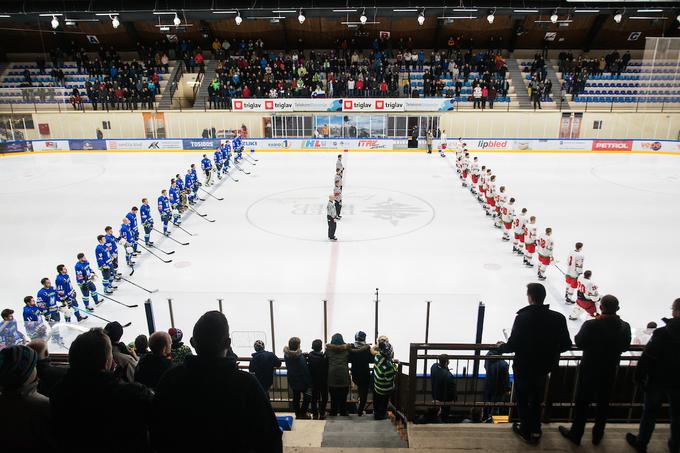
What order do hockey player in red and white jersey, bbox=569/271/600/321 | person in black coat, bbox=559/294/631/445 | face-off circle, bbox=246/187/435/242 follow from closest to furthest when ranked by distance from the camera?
1. person in black coat, bbox=559/294/631/445
2. hockey player in red and white jersey, bbox=569/271/600/321
3. face-off circle, bbox=246/187/435/242

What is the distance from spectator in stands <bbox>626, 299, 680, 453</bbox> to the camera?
311 cm

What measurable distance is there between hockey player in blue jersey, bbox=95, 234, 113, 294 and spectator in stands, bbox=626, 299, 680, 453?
8961 millimetres

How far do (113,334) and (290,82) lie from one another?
87.8 ft

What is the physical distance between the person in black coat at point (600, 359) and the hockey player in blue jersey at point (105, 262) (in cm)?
858

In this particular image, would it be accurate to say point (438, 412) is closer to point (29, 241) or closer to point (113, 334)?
point (113, 334)

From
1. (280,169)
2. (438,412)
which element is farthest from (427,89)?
(438,412)

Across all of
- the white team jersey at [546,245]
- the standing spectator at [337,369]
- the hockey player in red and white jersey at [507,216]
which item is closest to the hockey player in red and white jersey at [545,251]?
the white team jersey at [546,245]

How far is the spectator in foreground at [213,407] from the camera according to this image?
72.7 inches

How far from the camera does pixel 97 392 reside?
1.98 meters

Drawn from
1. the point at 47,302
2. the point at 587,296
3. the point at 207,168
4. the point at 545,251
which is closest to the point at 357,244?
the point at 545,251

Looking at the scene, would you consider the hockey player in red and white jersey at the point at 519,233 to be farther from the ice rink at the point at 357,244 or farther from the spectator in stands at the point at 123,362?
the spectator in stands at the point at 123,362

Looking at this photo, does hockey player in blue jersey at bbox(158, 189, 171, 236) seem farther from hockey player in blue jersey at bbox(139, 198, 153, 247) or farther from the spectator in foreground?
the spectator in foreground

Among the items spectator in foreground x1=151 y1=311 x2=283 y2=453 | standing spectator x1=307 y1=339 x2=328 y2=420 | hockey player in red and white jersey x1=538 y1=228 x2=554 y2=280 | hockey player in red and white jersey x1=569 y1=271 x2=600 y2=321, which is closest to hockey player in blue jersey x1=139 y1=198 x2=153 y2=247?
standing spectator x1=307 y1=339 x2=328 y2=420

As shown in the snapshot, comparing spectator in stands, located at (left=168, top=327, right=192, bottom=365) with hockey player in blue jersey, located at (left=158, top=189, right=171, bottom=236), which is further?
hockey player in blue jersey, located at (left=158, top=189, right=171, bottom=236)
